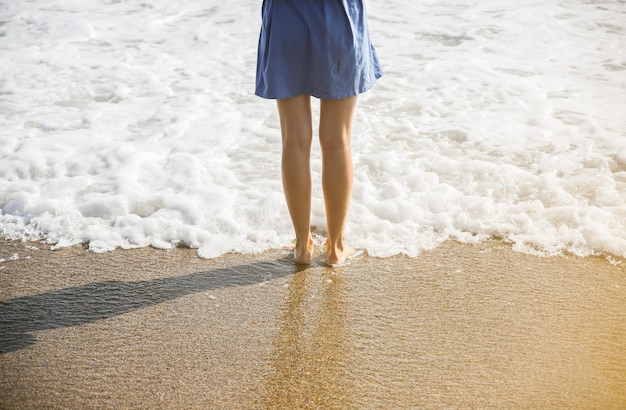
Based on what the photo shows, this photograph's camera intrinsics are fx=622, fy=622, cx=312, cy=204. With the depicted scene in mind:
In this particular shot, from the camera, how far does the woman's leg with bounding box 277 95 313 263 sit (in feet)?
8.11

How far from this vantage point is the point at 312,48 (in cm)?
232

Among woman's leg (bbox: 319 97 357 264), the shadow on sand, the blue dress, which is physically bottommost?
the shadow on sand

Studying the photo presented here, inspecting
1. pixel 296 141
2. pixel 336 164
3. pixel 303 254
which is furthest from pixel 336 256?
pixel 296 141

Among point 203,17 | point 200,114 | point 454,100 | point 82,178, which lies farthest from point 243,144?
point 203,17

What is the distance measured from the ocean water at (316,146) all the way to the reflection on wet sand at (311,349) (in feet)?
1.38

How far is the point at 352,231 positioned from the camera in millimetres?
3115

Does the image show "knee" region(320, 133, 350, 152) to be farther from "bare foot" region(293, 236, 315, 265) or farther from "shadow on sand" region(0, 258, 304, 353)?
"shadow on sand" region(0, 258, 304, 353)

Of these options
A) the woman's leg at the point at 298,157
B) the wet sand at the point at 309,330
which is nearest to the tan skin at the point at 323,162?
the woman's leg at the point at 298,157

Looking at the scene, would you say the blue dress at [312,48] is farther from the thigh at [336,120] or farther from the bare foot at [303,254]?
the bare foot at [303,254]

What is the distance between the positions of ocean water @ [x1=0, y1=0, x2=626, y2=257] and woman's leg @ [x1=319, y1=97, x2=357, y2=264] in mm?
242

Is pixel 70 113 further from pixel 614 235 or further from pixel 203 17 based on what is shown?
pixel 614 235

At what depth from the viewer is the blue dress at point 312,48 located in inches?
90.4

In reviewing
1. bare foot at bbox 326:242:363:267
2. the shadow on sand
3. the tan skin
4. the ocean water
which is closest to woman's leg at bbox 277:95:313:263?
the tan skin

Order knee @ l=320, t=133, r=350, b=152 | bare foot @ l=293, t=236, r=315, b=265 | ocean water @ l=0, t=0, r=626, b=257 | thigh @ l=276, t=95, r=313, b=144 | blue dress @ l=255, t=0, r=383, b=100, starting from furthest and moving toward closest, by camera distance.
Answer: ocean water @ l=0, t=0, r=626, b=257 < bare foot @ l=293, t=236, r=315, b=265 < knee @ l=320, t=133, r=350, b=152 < thigh @ l=276, t=95, r=313, b=144 < blue dress @ l=255, t=0, r=383, b=100
